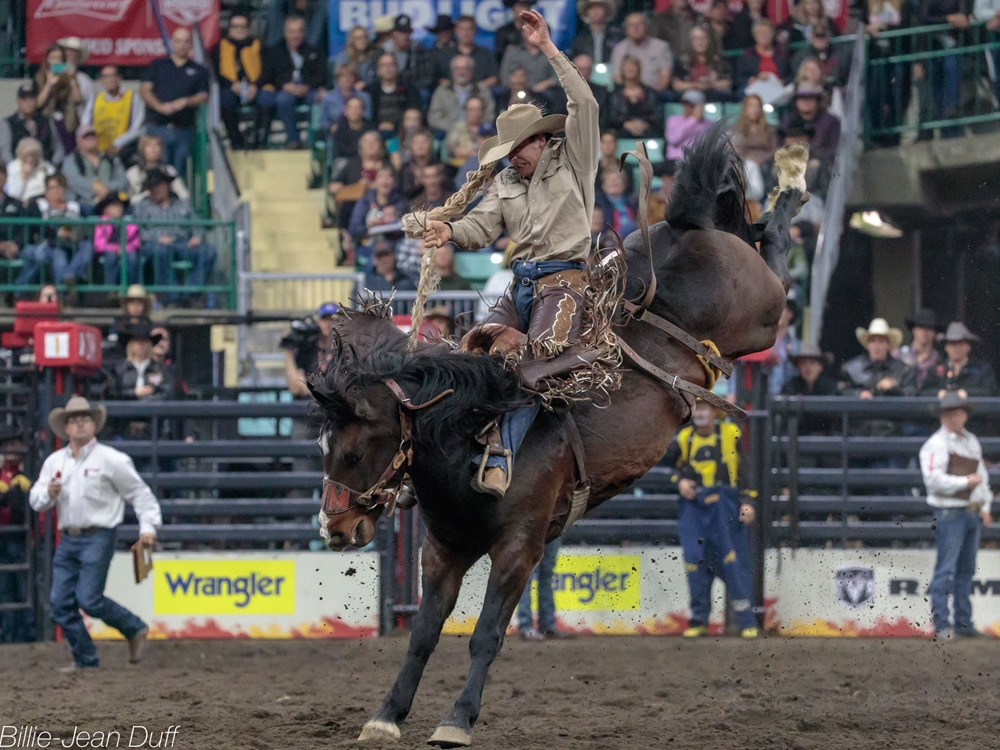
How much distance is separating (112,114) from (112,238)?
6.04 ft

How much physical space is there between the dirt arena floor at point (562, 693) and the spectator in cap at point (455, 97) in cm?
546

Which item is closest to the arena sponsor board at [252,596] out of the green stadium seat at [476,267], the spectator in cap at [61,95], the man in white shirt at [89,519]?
the man in white shirt at [89,519]

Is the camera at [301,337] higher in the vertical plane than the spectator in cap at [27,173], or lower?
lower

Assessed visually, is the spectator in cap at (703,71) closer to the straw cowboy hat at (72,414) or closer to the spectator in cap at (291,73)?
the spectator in cap at (291,73)

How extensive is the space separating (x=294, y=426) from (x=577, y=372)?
4.77 metres

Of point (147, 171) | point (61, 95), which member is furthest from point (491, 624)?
point (61, 95)

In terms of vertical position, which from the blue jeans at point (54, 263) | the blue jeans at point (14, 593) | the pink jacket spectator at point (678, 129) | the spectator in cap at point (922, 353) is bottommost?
the blue jeans at point (14, 593)

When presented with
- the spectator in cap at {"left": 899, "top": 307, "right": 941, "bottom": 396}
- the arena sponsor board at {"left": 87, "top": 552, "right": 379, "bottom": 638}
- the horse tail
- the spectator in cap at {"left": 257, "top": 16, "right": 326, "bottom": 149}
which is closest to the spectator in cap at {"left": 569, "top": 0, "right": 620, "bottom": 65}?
the spectator in cap at {"left": 257, "top": 16, "right": 326, "bottom": 149}

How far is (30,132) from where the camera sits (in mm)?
13492

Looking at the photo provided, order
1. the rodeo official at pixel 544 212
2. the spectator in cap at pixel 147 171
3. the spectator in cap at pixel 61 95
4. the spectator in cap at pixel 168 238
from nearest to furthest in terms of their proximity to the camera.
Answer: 1. the rodeo official at pixel 544 212
2. the spectator in cap at pixel 168 238
3. the spectator in cap at pixel 147 171
4. the spectator in cap at pixel 61 95

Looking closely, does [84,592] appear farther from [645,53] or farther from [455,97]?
[645,53]

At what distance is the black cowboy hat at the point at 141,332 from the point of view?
10.4 meters

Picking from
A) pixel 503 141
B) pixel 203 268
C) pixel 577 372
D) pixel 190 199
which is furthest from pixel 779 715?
pixel 190 199

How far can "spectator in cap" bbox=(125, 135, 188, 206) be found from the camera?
42.2ft
